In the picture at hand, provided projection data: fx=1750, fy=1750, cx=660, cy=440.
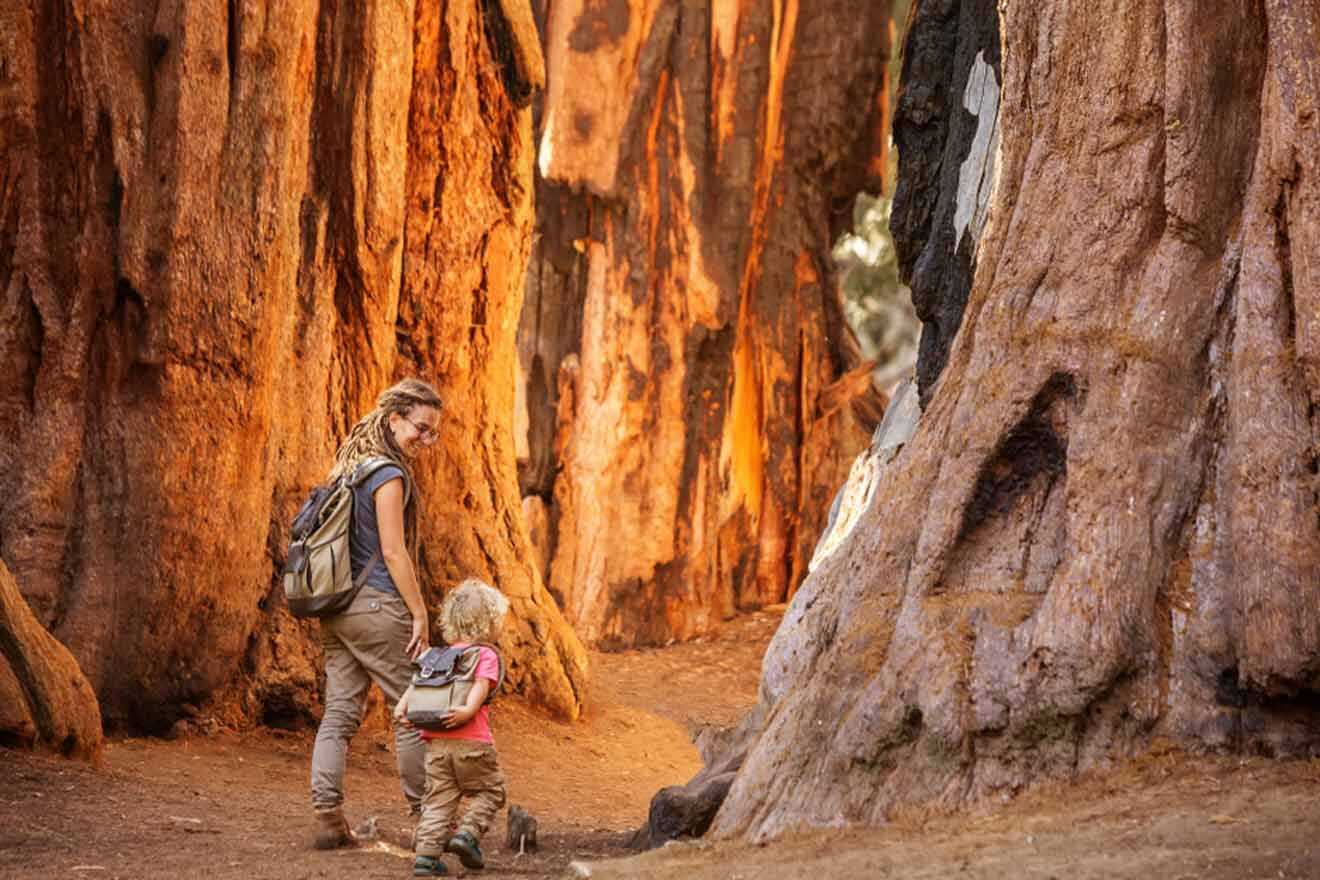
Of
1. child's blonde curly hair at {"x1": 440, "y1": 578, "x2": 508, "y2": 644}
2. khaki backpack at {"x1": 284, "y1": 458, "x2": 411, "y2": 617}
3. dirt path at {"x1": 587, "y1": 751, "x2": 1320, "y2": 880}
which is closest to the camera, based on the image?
dirt path at {"x1": 587, "y1": 751, "x2": 1320, "y2": 880}

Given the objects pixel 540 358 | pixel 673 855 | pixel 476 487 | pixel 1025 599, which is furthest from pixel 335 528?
pixel 540 358

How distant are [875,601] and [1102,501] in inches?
32.9

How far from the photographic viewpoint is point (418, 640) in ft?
20.9

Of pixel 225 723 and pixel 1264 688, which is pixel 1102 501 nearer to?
pixel 1264 688

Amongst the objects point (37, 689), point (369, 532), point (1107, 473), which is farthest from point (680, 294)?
point (1107, 473)

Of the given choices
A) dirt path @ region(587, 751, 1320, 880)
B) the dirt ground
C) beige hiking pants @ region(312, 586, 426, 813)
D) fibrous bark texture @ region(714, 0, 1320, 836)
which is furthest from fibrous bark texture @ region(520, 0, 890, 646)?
dirt path @ region(587, 751, 1320, 880)

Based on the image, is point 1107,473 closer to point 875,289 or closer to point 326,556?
point 326,556

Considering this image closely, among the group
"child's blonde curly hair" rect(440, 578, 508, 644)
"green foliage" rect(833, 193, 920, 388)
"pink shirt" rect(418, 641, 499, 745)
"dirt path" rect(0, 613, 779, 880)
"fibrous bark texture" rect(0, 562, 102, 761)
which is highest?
"green foliage" rect(833, 193, 920, 388)

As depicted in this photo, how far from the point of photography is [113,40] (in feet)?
28.3

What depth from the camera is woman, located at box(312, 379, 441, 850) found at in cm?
629

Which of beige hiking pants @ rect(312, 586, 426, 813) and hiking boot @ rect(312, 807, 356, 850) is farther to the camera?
beige hiking pants @ rect(312, 586, 426, 813)

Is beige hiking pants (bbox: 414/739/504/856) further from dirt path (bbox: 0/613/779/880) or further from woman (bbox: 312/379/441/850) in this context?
woman (bbox: 312/379/441/850)

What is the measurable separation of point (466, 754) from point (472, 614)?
462 mm

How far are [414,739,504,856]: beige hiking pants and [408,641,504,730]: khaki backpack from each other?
4.1 inches
